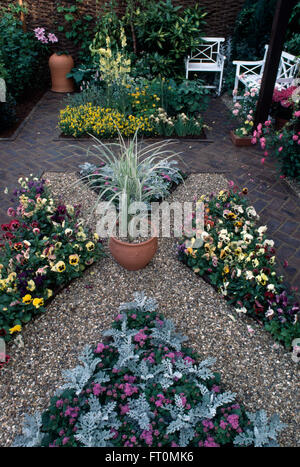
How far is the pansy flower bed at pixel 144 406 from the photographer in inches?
72.9

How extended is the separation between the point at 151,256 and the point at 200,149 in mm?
2569

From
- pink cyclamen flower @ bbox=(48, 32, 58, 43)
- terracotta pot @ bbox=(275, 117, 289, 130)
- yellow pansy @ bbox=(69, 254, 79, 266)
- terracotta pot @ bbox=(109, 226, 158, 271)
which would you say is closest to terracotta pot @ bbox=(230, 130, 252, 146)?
terracotta pot @ bbox=(275, 117, 289, 130)

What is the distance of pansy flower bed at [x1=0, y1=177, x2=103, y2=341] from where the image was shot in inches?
98.1

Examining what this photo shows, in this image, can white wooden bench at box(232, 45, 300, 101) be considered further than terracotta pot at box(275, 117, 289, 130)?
Yes

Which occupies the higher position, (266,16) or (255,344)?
(266,16)

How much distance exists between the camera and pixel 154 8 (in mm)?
6348

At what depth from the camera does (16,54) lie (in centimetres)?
624

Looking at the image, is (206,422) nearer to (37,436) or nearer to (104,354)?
(104,354)

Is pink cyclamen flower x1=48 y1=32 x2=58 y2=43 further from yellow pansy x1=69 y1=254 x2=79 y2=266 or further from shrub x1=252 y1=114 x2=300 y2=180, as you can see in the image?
yellow pansy x1=69 y1=254 x2=79 y2=266

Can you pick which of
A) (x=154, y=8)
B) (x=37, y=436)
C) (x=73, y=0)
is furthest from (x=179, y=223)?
(x=73, y=0)

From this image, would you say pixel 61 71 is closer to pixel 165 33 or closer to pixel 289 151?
pixel 165 33

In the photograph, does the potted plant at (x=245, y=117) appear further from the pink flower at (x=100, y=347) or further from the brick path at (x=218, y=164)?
the pink flower at (x=100, y=347)

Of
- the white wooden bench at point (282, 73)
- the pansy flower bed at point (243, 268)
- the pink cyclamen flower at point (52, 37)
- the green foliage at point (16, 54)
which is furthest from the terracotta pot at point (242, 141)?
the pink cyclamen flower at point (52, 37)

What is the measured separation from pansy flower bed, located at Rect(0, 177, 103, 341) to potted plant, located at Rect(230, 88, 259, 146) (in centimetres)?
293
